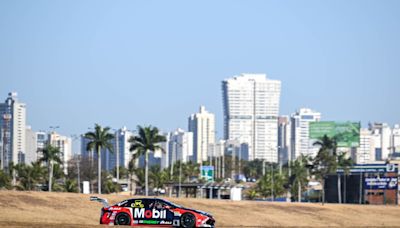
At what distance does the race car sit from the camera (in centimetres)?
4688

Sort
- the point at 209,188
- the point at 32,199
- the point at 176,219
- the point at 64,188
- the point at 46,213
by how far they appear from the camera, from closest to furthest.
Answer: the point at 176,219 → the point at 46,213 → the point at 32,199 → the point at 209,188 → the point at 64,188

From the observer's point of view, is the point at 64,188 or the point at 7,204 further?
the point at 64,188

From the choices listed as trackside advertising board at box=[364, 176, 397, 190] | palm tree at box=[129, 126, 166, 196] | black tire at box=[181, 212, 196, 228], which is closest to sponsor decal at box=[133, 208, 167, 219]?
black tire at box=[181, 212, 196, 228]

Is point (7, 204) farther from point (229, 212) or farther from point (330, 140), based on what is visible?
point (330, 140)

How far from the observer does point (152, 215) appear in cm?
4759

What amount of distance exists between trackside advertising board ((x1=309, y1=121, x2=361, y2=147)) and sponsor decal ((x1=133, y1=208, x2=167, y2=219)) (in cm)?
12980

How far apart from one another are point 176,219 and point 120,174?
460ft

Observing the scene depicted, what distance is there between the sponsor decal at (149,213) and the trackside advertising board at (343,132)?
12980 centimetres

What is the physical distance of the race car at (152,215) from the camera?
46875mm

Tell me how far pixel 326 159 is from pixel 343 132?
18.5 metres

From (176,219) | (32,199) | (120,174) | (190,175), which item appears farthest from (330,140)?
(176,219)

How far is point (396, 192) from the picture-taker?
451 feet

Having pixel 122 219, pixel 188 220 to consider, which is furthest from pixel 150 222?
pixel 188 220

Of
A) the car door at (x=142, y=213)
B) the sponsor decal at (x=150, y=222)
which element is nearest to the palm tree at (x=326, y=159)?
the sponsor decal at (x=150, y=222)
